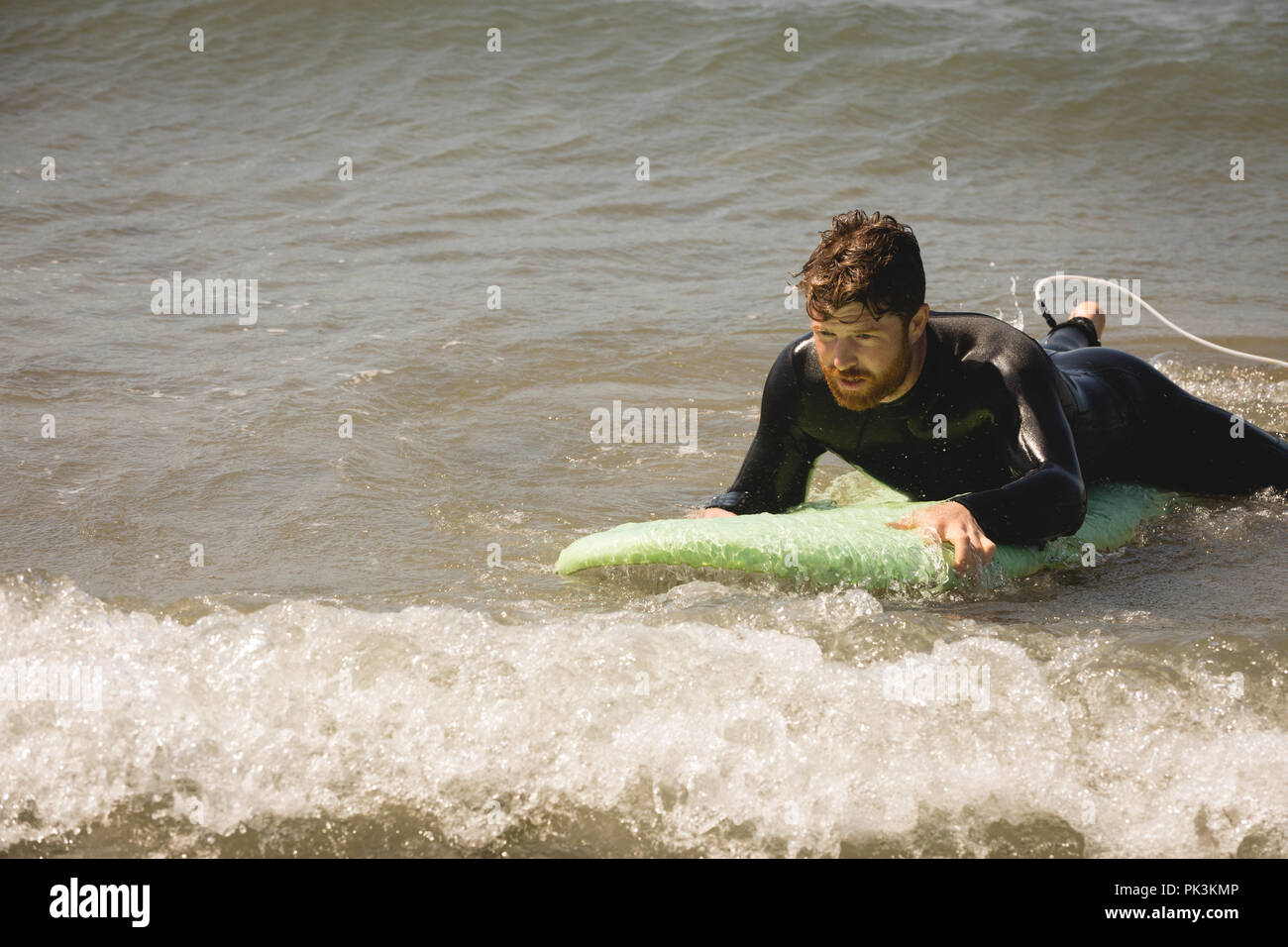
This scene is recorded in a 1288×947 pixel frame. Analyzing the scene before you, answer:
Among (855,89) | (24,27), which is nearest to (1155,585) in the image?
(855,89)

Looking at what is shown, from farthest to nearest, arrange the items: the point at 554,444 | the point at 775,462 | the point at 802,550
Result: 1. the point at 554,444
2. the point at 775,462
3. the point at 802,550

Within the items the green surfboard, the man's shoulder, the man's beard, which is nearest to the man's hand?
the green surfboard

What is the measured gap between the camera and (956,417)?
4016 millimetres

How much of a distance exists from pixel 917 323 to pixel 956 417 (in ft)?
1.06

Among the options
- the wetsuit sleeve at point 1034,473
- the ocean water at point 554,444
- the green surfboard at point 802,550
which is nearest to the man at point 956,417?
the wetsuit sleeve at point 1034,473

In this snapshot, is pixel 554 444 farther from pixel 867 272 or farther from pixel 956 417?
pixel 867 272

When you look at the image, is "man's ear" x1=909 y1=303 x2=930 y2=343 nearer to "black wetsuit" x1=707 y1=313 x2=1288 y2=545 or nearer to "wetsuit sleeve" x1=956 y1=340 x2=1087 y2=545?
"black wetsuit" x1=707 y1=313 x2=1288 y2=545

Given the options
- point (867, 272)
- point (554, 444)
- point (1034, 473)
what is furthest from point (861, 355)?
point (554, 444)

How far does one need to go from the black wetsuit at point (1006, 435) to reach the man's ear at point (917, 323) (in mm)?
87

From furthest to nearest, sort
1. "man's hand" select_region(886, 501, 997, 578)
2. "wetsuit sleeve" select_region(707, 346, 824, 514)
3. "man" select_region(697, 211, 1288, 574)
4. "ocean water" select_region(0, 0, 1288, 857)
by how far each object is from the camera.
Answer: "wetsuit sleeve" select_region(707, 346, 824, 514) → "man" select_region(697, 211, 1288, 574) → "man's hand" select_region(886, 501, 997, 578) → "ocean water" select_region(0, 0, 1288, 857)

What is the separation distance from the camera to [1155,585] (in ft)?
13.6

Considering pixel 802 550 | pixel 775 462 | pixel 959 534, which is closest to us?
pixel 959 534

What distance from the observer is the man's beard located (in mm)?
3922
